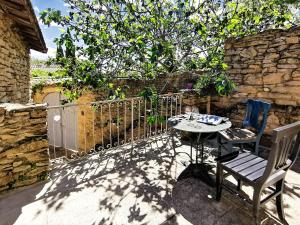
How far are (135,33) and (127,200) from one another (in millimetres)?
3267

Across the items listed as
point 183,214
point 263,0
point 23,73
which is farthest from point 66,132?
point 263,0

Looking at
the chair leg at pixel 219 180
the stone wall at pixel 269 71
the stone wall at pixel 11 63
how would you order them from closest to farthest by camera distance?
the chair leg at pixel 219 180 → the stone wall at pixel 269 71 → the stone wall at pixel 11 63

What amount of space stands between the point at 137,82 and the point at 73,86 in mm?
2962

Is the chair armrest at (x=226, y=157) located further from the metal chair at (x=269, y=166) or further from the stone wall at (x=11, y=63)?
the stone wall at (x=11, y=63)

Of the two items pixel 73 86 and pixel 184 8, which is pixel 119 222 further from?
pixel 184 8

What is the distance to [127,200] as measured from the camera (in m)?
2.16

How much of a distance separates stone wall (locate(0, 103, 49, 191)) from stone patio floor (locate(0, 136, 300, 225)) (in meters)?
0.16

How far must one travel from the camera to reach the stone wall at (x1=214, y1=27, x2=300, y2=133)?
347 centimetres

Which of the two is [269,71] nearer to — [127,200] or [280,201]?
[280,201]

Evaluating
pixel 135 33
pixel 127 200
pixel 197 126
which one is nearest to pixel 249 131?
pixel 197 126

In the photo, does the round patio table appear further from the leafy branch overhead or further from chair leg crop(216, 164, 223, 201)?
the leafy branch overhead

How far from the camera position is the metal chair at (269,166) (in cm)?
149

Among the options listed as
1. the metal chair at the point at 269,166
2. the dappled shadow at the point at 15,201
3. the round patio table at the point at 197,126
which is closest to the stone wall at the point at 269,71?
the round patio table at the point at 197,126

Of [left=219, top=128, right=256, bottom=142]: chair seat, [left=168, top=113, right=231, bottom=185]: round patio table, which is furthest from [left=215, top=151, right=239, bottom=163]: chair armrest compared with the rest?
[left=219, top=128, right=256, bottom=142]: chair seat
